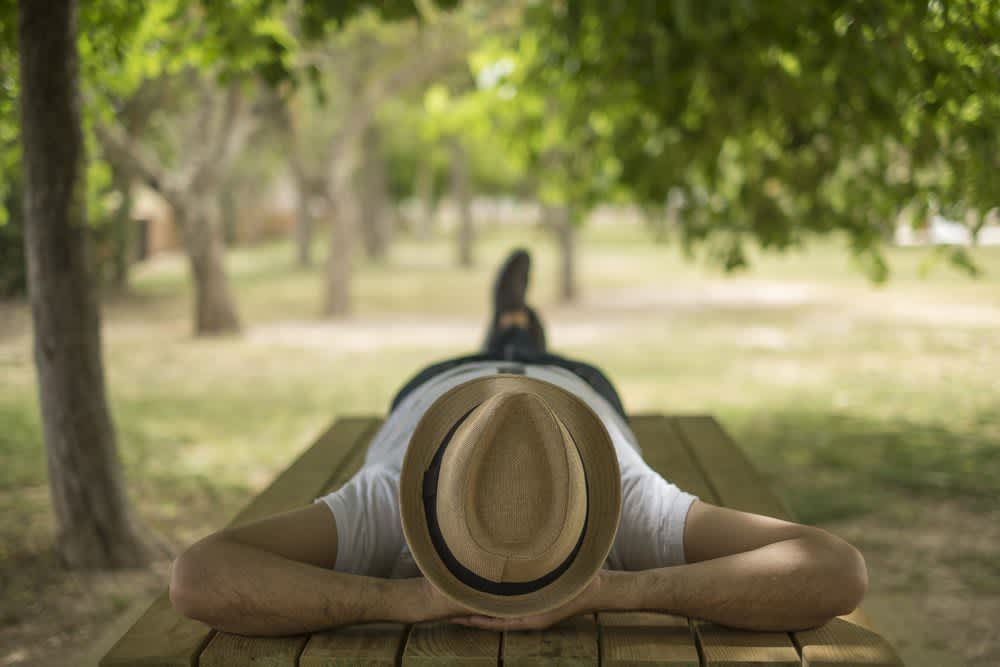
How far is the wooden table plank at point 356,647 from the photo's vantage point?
7.03ft

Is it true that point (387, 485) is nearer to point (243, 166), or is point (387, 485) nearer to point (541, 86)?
point (541, 86)

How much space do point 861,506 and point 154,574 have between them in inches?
144

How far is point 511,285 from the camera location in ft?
15.8

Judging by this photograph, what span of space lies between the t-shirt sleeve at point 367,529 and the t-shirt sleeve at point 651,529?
58 cm

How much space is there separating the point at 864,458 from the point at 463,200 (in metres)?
21.5

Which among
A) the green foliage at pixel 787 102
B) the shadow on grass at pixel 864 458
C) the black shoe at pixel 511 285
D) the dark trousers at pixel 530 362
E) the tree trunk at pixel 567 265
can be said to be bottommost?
the shadow on grass at pixel 864 458

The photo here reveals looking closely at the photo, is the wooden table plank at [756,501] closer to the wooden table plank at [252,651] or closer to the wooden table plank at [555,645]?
the wooden table plank at [555,645]

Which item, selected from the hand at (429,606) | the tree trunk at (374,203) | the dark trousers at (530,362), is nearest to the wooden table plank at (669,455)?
the dark trousers at (530,362)

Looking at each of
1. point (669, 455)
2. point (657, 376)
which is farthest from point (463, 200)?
point (669, 455)

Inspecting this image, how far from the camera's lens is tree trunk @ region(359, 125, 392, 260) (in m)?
28.5

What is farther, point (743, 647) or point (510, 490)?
point (743, 647)

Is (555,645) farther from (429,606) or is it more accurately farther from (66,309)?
(66,309)

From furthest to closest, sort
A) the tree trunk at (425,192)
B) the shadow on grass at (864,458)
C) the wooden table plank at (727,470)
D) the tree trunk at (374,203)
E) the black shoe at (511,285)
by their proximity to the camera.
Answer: the tree trunk at (425,192), the tree trunk at (374,203), the shadow on grass at (864,458), the black shoe at (511,285), the wooden table plank at (727,470)

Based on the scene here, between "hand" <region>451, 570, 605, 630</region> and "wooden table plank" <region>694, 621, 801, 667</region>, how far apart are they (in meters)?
0.26
